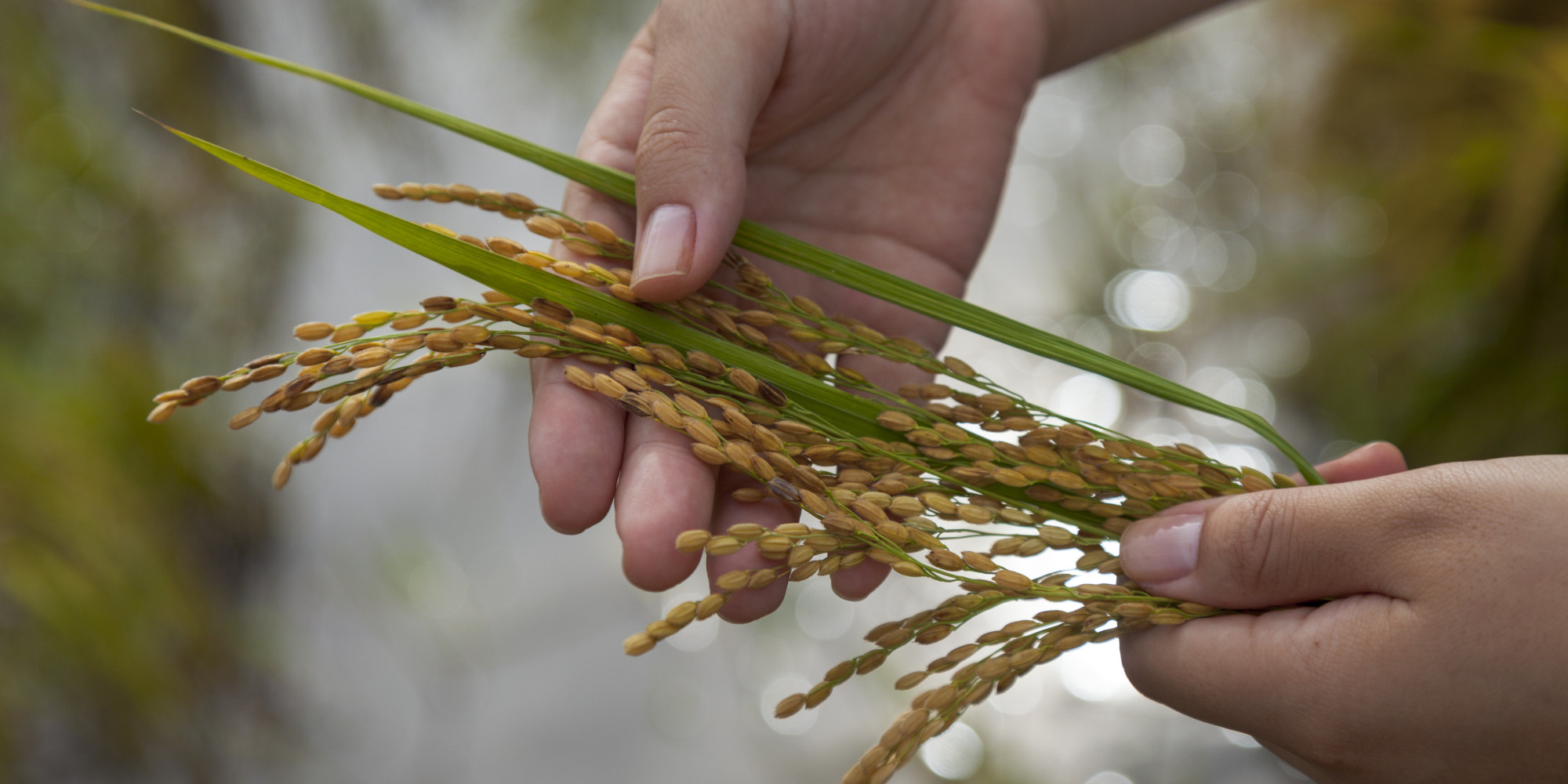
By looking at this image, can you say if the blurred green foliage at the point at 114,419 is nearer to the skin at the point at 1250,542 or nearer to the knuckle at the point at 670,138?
the skin at the point at 1250,542

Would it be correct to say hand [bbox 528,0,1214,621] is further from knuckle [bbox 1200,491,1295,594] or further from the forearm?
knuckle [bbox 1200,491,1295,594]

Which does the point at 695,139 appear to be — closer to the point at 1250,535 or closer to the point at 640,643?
the point at 640,643

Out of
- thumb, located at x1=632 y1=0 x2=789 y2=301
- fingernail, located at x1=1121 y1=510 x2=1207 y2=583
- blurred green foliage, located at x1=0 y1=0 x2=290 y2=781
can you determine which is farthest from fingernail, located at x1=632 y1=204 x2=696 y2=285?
blurred green foliage, located at x1=0 y1=0 x2=290 y2=781

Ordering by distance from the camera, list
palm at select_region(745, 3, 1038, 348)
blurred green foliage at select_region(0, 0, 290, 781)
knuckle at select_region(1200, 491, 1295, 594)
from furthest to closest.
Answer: blurred green foliage at select_region(0, 0, 290, 781) < palm at select_region(745, 3, 1038, 348) < knuckle at select_region(1200, 491, 1295, 594)

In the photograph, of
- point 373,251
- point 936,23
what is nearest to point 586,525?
point 936,23

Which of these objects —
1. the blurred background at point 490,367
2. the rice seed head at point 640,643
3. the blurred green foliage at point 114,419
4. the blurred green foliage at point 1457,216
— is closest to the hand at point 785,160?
the rice seed head at point 640,643

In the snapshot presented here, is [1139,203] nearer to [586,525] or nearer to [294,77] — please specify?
[586,525]
